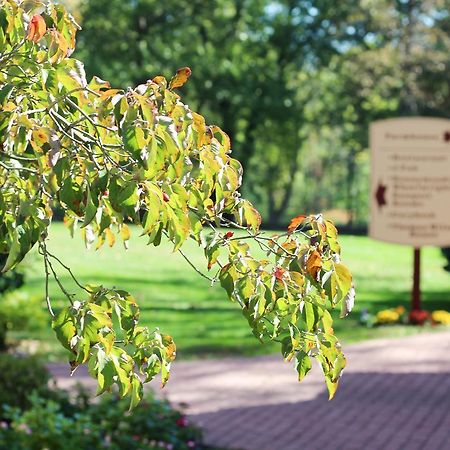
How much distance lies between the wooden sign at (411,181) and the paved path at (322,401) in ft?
11.5

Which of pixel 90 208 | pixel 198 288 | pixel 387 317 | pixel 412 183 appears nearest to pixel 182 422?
pixel 90 208

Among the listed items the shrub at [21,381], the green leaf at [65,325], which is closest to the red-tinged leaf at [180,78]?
the green leaf at [65,325]

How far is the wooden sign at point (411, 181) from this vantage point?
52.8 feet

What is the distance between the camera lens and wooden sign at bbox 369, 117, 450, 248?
16094mm

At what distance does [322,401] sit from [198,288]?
964 centimetres

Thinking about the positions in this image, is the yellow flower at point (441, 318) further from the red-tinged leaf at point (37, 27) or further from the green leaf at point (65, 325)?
the red-tinged leaf at point (37, 27)

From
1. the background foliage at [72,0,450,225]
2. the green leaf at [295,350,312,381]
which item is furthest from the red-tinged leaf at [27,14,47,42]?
the background foliage at [72,0,450,225]

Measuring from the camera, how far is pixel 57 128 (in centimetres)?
293

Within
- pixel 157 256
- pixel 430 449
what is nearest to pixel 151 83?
pixel 430 449

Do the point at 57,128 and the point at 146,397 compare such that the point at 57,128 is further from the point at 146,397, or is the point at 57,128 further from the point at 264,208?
the point at 264,208

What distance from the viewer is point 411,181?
1622 centimetres

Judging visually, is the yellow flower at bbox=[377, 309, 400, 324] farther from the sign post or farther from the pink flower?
the pink flower

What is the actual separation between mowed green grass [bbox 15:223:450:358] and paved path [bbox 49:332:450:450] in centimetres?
130

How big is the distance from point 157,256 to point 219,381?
535 inches
